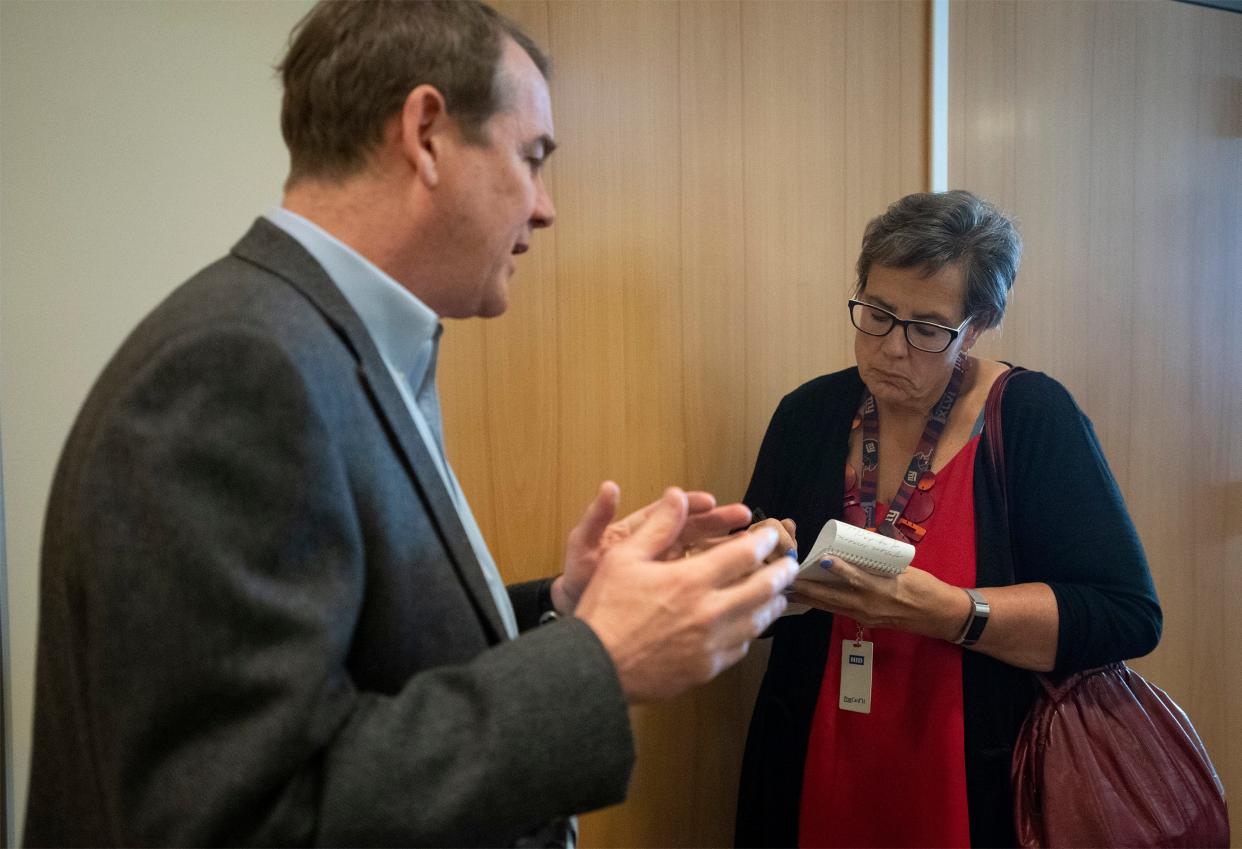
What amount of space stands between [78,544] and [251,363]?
0.61ft

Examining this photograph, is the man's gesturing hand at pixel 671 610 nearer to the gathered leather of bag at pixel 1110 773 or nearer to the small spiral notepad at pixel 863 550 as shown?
the small spiral notepad at pixel 863 550

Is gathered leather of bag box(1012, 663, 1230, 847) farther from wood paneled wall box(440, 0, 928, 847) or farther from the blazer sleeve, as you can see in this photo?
the blazer sleeve

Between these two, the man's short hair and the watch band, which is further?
the watch band

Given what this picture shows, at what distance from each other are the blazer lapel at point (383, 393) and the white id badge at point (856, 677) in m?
0.89

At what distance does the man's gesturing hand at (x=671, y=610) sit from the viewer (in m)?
0.75

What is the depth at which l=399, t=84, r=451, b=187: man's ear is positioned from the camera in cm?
86

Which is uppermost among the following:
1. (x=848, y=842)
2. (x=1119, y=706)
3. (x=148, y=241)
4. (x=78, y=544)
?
(x=148, y=241)

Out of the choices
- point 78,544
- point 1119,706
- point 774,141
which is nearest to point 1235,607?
point 1119,706

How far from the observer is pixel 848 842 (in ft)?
4.91

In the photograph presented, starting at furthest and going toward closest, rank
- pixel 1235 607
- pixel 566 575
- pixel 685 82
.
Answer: pixel 1235 607, pixel 685 82, pixel 566 575

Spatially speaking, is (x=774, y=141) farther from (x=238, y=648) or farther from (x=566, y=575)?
(x=238, y=648)

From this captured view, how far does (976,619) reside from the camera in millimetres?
1357

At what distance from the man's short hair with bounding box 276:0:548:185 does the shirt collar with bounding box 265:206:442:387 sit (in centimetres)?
8

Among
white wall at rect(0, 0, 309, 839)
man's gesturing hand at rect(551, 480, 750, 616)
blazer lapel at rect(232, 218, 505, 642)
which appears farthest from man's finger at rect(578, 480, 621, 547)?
white wall at rect(0, 0, 309, 839)
